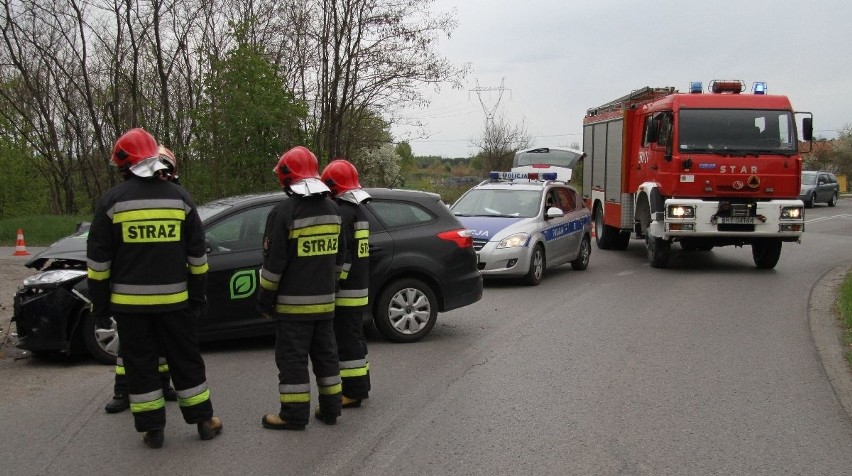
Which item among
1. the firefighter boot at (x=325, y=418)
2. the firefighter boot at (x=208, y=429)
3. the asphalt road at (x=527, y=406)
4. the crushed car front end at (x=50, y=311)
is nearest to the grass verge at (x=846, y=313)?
the asphalt road at (x=527, y=406)

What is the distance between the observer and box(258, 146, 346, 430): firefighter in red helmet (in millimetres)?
5398

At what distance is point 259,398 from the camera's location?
20.5ft

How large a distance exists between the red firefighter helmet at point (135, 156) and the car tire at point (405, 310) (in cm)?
375

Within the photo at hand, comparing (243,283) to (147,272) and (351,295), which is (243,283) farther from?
(147,272)

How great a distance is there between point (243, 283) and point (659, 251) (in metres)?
9.51

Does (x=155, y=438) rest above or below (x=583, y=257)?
above

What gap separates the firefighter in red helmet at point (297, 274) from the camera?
17.7ft

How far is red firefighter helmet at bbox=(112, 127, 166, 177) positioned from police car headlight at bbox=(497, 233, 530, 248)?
811 cm

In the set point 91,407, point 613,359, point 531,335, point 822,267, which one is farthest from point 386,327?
point 822,267

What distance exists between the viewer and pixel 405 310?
8469 millimetres

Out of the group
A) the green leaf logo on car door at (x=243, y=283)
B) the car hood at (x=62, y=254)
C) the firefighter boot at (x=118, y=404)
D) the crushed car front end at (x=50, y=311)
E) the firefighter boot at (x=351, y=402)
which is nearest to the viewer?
the firefighter boot at (x=118, y=404)

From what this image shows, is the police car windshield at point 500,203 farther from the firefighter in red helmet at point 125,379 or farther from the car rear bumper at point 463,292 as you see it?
the firefighter in red helmet at point 125,379

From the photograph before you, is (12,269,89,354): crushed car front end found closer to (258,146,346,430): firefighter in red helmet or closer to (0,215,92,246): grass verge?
(258,146,346,430): firefighter in red helmet

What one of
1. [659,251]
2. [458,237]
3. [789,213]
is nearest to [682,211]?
[659,251]
